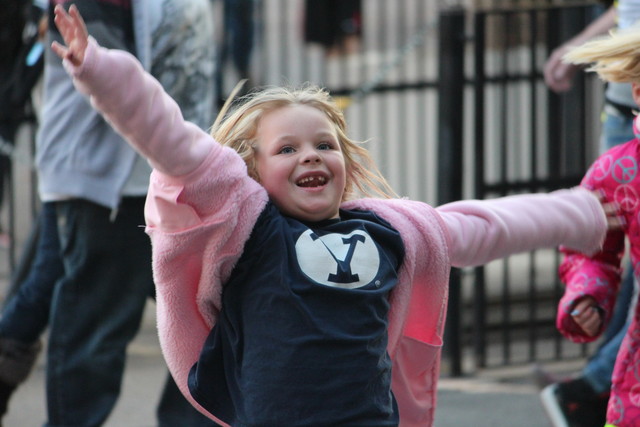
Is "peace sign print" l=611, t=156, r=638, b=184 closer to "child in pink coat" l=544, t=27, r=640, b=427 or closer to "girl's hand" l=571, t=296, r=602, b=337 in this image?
"child in pink coat" l=544, t=27, r=640, b=427

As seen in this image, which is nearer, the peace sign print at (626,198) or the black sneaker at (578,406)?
the peace sign print at (626,198)

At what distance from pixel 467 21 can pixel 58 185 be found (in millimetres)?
2298

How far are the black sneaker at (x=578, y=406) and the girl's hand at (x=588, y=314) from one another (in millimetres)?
881

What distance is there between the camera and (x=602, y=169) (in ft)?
10.2

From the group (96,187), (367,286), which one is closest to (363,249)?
(367,286)

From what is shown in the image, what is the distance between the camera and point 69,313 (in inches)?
158

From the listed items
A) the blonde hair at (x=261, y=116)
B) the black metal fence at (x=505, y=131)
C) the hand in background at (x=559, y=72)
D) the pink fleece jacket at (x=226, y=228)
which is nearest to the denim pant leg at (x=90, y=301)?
the blonde hair at (x=261, y=116)

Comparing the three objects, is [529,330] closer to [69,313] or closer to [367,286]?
[69,313]

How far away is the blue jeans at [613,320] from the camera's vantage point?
12.9 ft

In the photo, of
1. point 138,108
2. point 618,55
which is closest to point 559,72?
point 618,55

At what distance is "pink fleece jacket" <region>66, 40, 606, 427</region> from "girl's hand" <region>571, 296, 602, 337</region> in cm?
22

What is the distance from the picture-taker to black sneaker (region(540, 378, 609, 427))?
397 cm

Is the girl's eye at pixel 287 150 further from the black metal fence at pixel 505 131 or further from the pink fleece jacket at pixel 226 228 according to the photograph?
the black metal fence at pixel 505 131

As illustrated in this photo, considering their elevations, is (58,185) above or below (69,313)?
above
